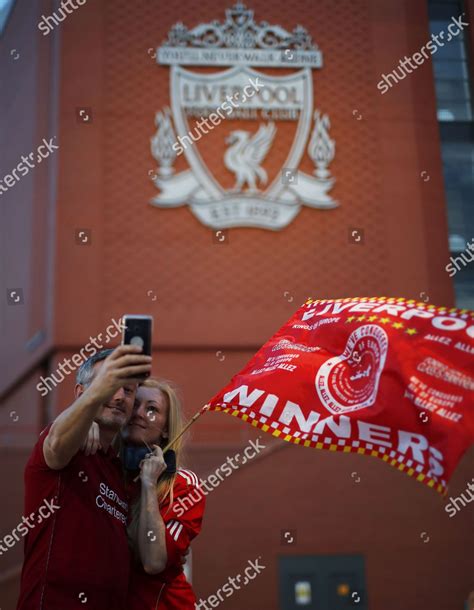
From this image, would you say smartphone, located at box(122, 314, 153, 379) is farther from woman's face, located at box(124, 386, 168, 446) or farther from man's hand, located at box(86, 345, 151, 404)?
woman's face, located at box(124, 386, 168, 446)

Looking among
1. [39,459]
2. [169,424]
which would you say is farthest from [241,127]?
[39,459]

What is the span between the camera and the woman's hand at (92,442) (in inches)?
115

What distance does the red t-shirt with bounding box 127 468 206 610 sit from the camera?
3328 millimetres

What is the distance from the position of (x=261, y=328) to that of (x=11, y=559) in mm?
4562

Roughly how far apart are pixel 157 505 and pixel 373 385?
1.03m

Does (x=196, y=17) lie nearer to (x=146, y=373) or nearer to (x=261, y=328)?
(x=261, y=328)

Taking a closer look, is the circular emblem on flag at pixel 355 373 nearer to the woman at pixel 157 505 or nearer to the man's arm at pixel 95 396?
the woman at pixel 157 505

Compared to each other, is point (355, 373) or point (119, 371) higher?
point (119, 371)

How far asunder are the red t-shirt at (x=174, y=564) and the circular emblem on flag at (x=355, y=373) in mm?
753

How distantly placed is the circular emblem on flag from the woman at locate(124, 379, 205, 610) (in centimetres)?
71

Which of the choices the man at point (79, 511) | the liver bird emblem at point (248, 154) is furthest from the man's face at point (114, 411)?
the liver bird emblem at point (248, 154)

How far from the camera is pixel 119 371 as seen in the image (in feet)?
8.13

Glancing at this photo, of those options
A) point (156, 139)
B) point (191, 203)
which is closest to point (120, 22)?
point (156, 139)

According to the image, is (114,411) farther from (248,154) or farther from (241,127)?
(241,127)
